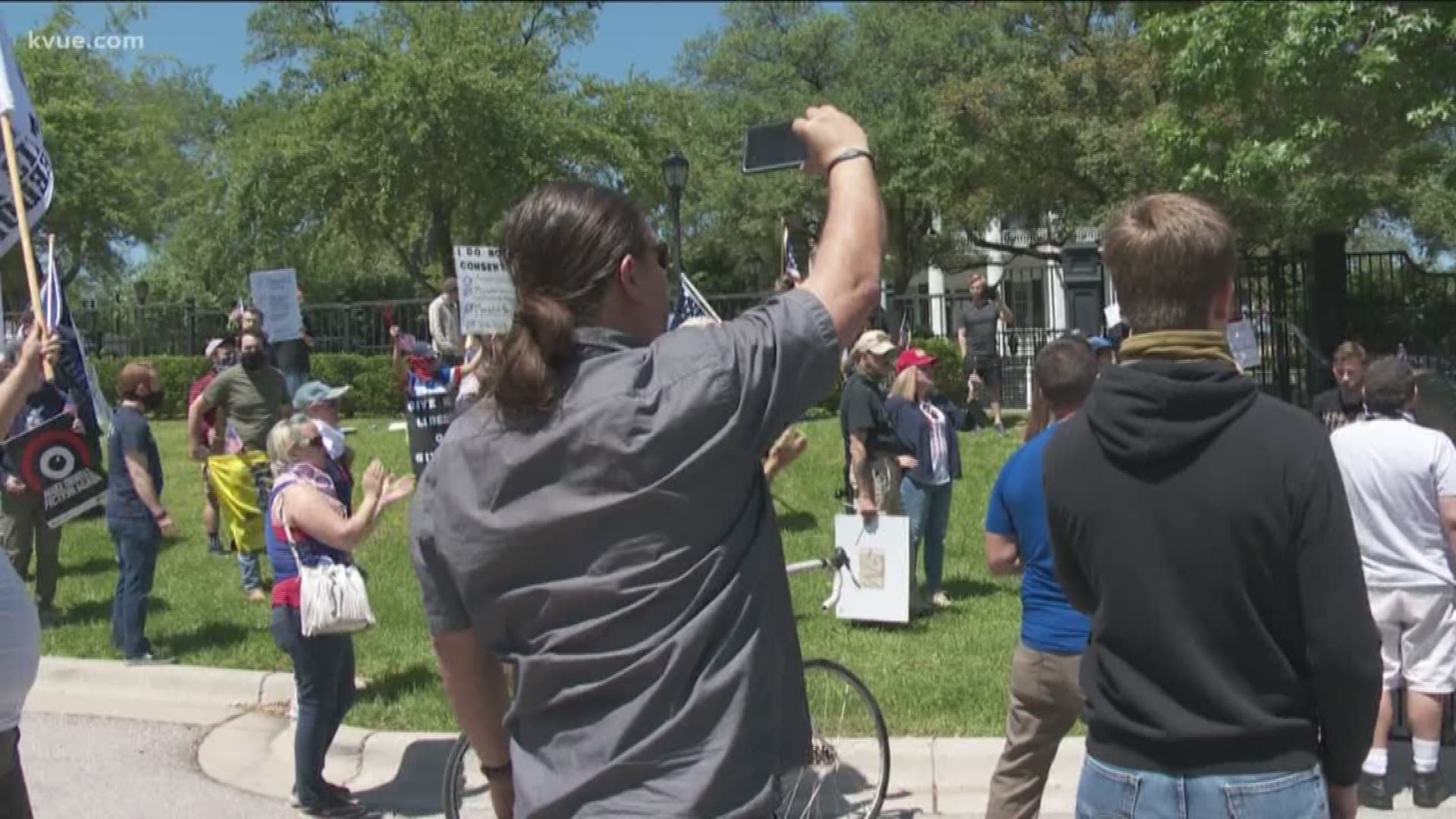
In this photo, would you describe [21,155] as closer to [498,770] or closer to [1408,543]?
[498,770]

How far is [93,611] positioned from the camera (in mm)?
10430

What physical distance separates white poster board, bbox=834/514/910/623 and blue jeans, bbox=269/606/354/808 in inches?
143

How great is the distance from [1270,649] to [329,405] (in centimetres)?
610

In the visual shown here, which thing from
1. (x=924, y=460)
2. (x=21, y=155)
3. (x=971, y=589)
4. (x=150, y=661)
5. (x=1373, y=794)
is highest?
(x=21, y=155)

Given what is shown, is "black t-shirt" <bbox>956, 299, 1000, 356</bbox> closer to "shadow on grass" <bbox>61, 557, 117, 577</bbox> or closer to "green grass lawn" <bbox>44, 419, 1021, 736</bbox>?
"green grass lawn" <bbox>44, 419, 1021, 736</bbox>

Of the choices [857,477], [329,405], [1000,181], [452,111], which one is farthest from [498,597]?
[1000,181]

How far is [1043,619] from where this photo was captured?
4.60 m

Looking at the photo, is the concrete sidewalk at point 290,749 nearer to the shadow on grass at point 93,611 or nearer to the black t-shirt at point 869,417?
the shadow on grass at point 93,611

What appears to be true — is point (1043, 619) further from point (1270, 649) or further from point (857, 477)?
point (857, 477)

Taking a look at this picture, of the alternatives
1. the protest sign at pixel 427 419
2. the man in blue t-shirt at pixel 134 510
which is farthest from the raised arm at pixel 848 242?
the protest sign at pixel 427 419

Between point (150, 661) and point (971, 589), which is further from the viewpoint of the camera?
point (971, 589)

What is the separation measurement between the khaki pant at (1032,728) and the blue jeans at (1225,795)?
79.9 inches

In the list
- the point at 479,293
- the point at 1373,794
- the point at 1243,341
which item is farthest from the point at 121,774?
the point at 1243,341

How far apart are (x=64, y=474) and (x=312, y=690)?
3218mm
